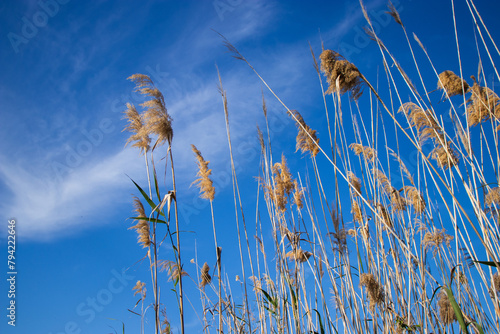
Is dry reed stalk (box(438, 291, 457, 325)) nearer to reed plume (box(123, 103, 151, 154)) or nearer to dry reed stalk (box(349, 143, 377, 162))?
dry reed stalk (box(349, 143, 377, 162))

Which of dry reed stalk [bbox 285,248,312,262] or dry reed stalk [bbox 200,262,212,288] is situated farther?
dry reed stalk [bbox 200,262,212,288]

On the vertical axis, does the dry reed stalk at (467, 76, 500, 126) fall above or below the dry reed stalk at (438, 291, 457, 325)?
above

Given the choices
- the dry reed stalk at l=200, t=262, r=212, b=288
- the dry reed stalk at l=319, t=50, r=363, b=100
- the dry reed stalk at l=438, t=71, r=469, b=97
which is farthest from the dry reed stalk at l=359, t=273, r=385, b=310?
the dry reed stalk at l=200, t=262, r=212, b=288

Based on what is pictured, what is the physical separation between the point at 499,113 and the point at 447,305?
1.96 metres

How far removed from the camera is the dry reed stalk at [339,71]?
8.76ft

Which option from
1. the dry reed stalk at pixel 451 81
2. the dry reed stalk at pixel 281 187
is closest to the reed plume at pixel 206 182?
the dry reed stalk at pixel 281 187

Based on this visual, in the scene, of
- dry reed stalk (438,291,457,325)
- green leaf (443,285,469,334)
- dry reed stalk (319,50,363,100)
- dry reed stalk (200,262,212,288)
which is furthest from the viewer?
dry reed stalk (200,262,212,288)

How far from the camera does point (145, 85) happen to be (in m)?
3.42

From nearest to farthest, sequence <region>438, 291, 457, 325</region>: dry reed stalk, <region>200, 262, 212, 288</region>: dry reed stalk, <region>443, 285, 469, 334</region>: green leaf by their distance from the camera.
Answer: <region>443, 285, 469, 334</region>: green leaf → <region>438, 291, 457, 325</region>: dry reed stalk → <region>200, 262, 212, 288</region>: dry reed stalk

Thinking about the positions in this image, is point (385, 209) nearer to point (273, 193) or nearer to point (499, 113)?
point (273, 193)

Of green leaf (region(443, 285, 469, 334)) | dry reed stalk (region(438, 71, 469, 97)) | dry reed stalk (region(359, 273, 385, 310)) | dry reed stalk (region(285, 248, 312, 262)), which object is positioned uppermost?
dry reed stalk (region(438, 71, 469, 97))

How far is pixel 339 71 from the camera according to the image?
271cm

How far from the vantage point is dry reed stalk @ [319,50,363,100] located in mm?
2670

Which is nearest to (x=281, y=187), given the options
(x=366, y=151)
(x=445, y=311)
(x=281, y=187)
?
(x=281, y=187)
